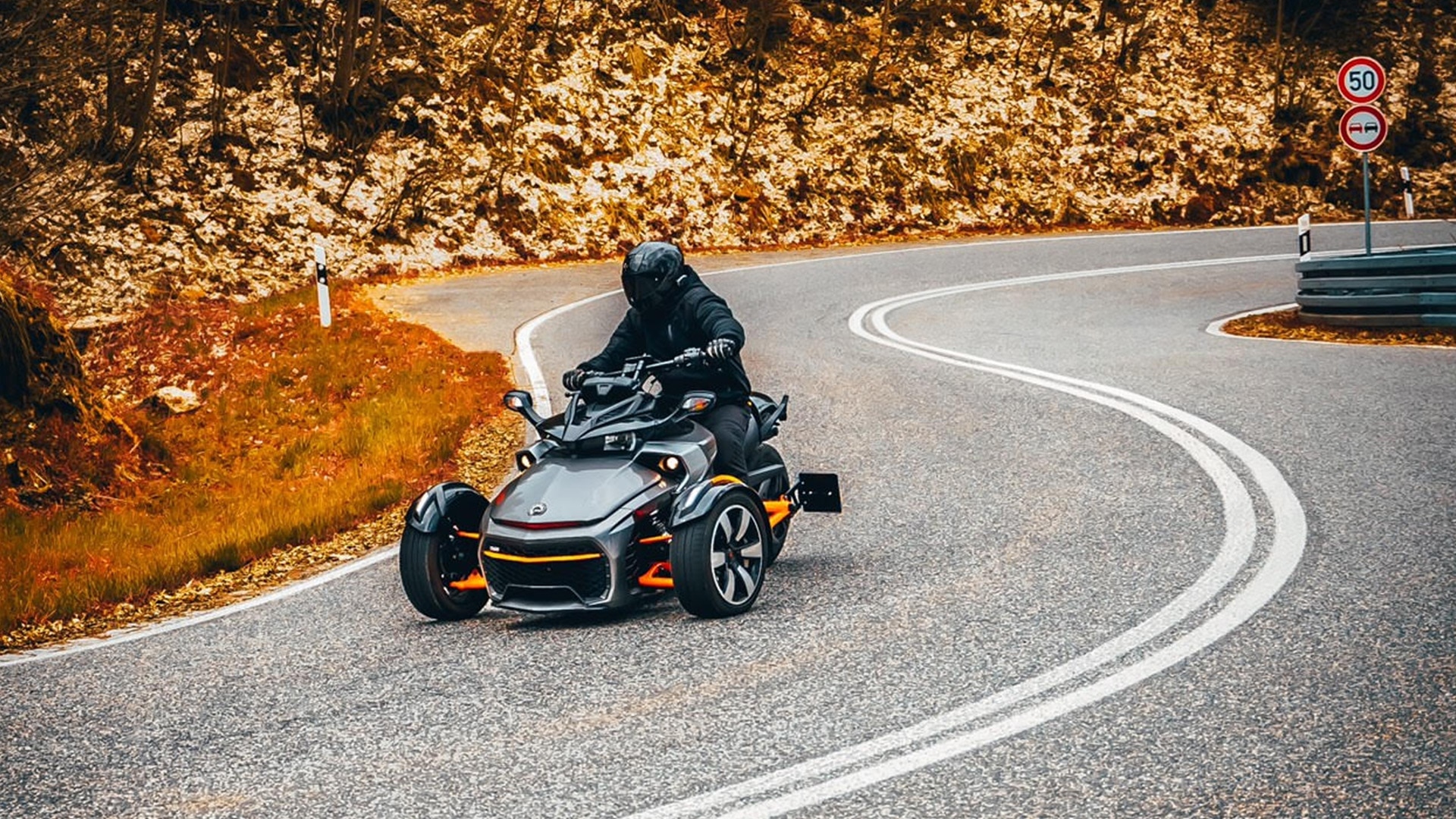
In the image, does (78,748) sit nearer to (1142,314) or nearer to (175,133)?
(1142,314)

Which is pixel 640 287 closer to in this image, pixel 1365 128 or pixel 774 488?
pixel 774 488

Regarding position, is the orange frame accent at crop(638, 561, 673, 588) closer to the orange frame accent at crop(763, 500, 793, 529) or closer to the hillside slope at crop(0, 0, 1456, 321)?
the orange frame accent at crop(763, 500, 793, 529)

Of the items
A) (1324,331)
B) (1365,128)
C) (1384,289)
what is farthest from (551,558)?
(1365,128)

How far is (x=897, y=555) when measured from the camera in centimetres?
702

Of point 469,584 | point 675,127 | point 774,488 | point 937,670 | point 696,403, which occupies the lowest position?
point 937,670

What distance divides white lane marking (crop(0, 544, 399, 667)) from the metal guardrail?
1104 centimetres

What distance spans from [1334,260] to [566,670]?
1243 cm

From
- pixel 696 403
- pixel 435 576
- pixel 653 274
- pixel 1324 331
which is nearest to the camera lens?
pixel 435 576

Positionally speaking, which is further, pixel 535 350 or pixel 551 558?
pixel 535 350

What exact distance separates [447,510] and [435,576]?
0.32m

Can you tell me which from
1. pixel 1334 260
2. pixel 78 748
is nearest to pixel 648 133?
pixel 1334 260

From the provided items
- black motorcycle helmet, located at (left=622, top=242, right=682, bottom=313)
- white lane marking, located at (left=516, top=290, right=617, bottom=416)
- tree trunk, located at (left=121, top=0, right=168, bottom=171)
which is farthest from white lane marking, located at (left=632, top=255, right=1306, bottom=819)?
tree trunk, located at (left=121, top=0, right=168, bottom=171)

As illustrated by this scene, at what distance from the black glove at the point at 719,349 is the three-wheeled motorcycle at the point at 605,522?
94 mm

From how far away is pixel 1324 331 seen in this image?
600 inches
